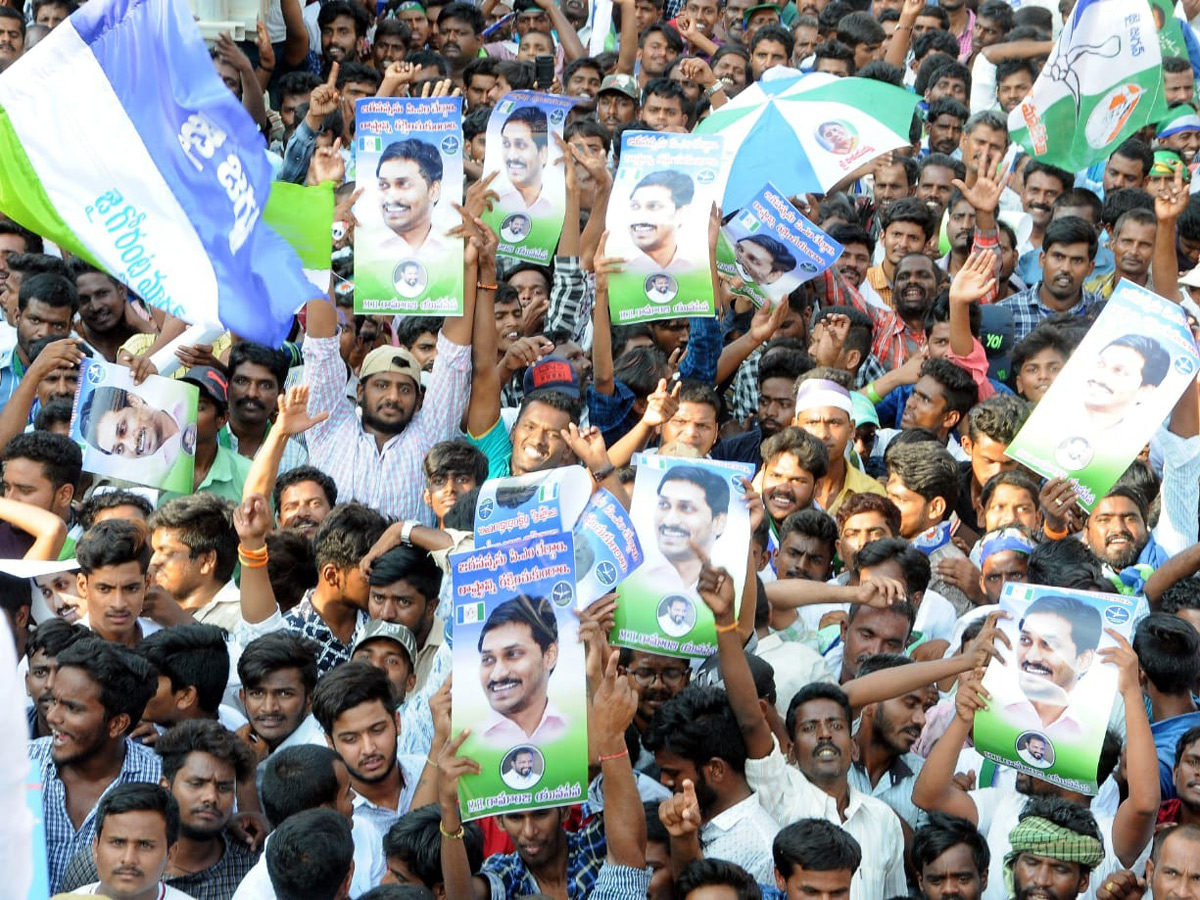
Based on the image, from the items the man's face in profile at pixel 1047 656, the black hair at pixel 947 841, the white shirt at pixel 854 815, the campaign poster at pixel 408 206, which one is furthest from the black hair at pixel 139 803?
the campaign poster at pixel 408 206

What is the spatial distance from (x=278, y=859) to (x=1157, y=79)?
680 cm

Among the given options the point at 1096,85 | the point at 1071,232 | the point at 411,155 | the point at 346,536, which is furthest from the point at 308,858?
the point at 1096,85

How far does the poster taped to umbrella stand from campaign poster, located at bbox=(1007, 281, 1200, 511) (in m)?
1.39

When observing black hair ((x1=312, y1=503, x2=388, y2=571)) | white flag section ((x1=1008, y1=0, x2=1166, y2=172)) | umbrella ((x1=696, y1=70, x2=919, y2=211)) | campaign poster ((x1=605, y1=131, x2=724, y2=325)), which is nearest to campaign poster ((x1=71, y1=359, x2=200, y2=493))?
black hair ((x1=312, y1=503, x2=388, y2=571))

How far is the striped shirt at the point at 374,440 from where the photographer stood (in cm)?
739

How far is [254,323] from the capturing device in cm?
661

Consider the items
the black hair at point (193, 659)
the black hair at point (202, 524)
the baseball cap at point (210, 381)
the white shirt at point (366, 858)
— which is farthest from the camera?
the baseball cap at point (210, 381)

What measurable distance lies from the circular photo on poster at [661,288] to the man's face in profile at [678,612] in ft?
7.26

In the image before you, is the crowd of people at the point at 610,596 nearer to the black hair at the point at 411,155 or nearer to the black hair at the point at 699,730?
the black hair at the point at 699,730

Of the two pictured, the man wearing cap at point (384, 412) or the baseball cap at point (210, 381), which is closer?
the man wearing cap at point (384, 412)

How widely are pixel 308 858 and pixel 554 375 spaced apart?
3554mm

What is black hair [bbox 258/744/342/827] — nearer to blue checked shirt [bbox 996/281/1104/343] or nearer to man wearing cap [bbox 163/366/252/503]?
man wearing cap [bbox 163/366/252/503]

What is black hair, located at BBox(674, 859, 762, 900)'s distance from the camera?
4.88 meters

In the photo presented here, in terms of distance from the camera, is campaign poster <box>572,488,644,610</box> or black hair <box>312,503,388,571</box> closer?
campaign poster <box>572,488,644,610</box>
